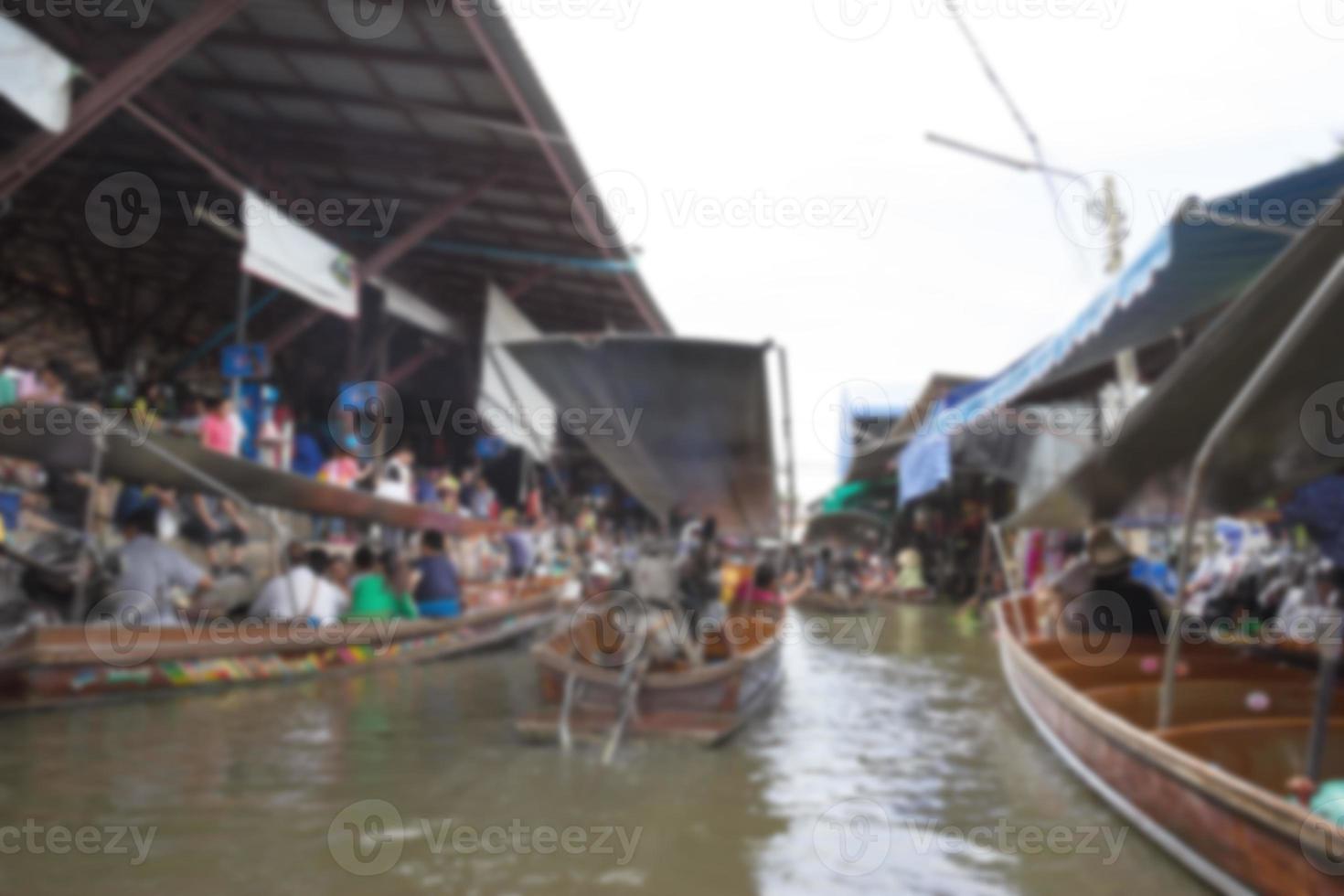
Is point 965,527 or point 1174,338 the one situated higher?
point 1174,338

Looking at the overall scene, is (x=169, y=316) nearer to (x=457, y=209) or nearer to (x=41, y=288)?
(x=41, y=288)

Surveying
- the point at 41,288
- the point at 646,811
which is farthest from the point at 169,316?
the point at 646,811

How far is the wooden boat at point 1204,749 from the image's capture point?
3082mm

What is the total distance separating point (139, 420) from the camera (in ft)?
21.2

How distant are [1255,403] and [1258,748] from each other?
1.80m

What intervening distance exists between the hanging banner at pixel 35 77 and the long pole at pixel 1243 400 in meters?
6.70

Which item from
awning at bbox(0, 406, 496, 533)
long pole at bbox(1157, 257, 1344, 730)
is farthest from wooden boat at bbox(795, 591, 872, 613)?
long pole at bbox(1157, 257, 1344, 730)

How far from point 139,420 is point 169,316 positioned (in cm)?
860

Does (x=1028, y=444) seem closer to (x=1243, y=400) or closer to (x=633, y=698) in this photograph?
(x=633, y=698)

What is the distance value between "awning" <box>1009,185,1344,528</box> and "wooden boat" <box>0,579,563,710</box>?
5790 millimetres

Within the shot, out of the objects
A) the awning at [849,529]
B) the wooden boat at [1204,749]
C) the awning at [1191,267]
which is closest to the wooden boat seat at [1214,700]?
the wooden boat at [1204,749]

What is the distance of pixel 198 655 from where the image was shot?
683 centimetres

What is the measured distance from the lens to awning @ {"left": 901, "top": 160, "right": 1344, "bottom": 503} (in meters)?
5.55

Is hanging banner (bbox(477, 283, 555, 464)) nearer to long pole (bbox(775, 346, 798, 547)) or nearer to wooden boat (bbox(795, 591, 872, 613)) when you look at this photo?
long pole (bbox(775, 346, 798, 547))
